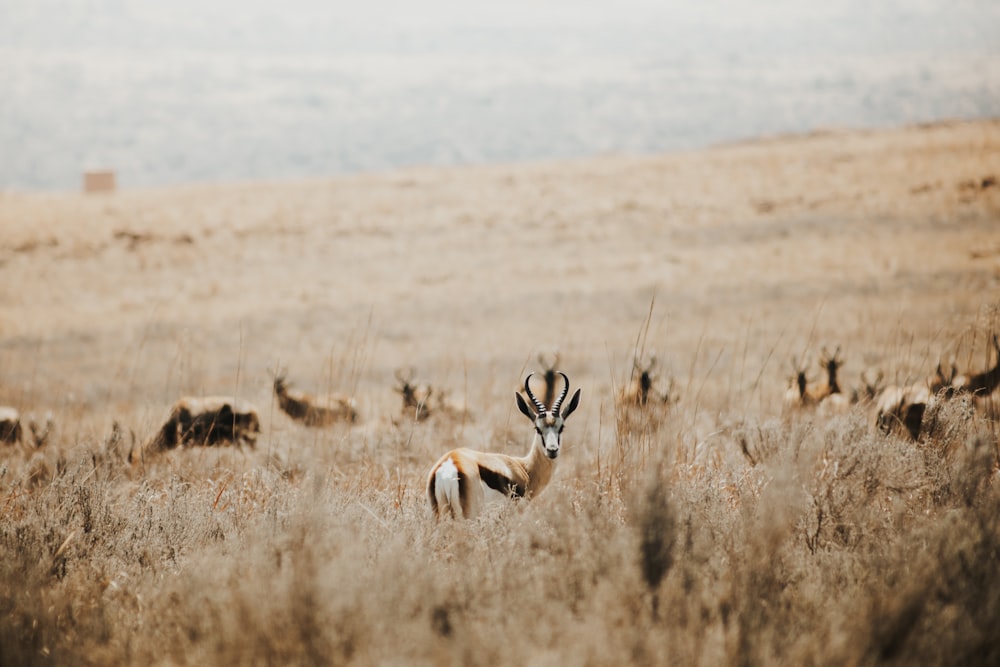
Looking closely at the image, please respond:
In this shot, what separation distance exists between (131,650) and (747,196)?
98.7 feet

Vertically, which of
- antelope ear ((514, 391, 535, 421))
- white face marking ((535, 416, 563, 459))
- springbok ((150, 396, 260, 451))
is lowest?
springbok ((150, 396, 260, 451))

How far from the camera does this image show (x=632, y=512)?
3.68 metres

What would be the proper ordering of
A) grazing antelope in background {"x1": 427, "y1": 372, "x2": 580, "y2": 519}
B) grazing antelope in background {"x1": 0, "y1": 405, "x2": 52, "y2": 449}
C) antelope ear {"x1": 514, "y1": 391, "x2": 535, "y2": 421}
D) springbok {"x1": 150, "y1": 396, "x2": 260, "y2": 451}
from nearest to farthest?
1. grazing antelope in background {"x1": 427, "y1": 372, "x2": 580, "y2": 519}
2. antelope ear {"x1": 514, "y1": 391, "x2": 535, "y2": 421}
3. springbok {"x1": 150, "y1": 396, "x2": 260, "y2": 451}
4. grazing antelope in background {"x1": 0, "y1": 405, "x2": 52, "y2": 449}

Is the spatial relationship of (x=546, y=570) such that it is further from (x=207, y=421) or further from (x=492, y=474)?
(x=207, y=421)

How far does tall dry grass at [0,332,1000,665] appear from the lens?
10.0 feet

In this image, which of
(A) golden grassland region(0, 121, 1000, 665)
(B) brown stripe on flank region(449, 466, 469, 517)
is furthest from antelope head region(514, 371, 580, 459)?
(B) brown stripe on flank region(449, 466, 469, 517)

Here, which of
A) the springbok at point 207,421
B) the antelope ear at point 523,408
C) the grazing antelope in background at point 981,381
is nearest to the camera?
the antelope ear at point 523,408

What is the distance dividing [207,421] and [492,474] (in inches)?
198

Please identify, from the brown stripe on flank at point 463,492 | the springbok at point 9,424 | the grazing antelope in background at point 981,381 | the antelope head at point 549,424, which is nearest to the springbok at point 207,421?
the springbok at point 9,424

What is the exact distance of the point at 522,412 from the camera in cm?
564

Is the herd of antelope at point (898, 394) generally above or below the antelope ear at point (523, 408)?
below

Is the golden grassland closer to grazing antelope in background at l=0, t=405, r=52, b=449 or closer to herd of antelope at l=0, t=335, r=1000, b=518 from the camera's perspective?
herd of antelope at l=0, t=335, r=1000, b=518

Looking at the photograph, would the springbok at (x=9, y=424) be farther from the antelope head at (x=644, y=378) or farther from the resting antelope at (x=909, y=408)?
the resting antelope at (x=909, y=408)

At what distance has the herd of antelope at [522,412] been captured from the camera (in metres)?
4.67
